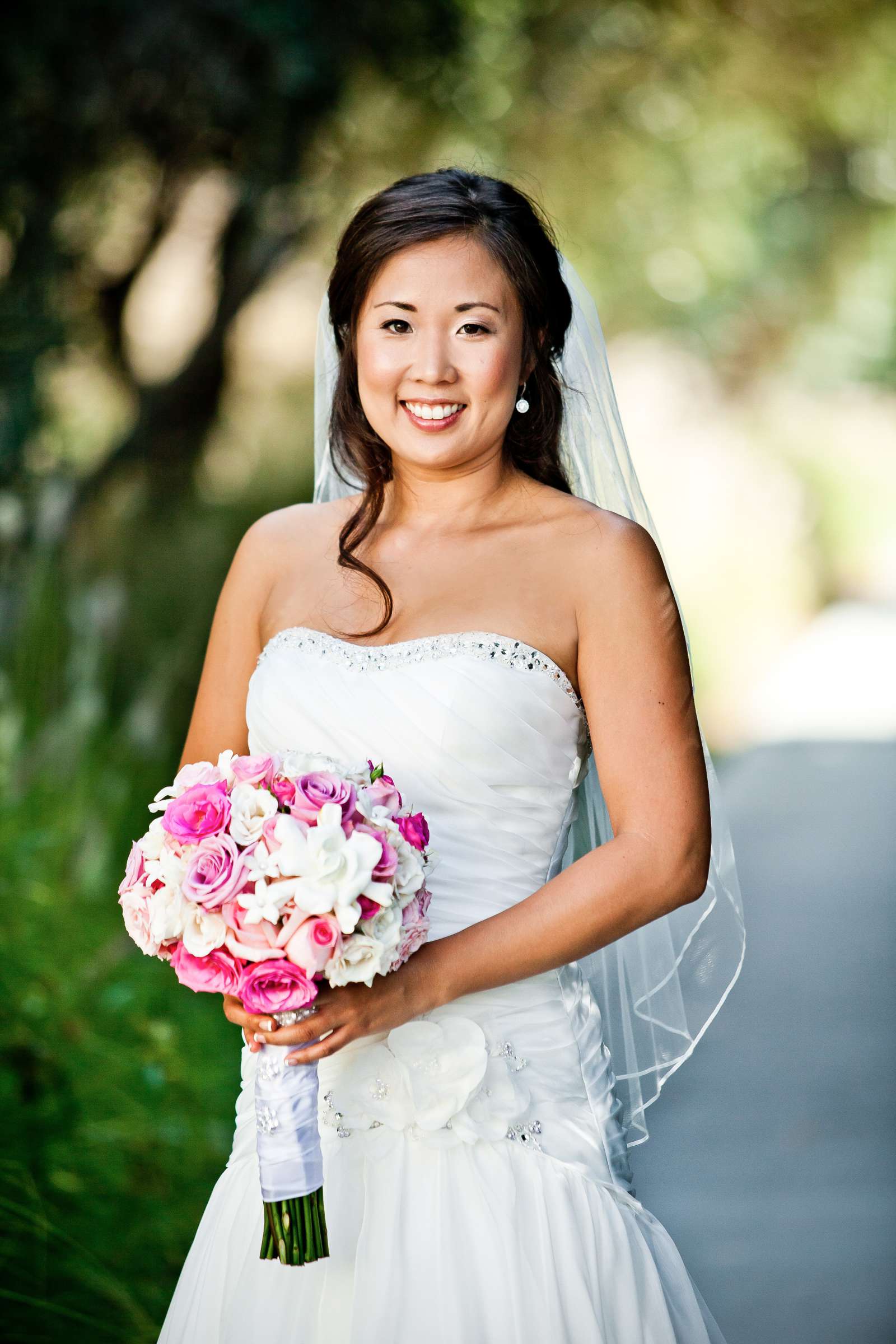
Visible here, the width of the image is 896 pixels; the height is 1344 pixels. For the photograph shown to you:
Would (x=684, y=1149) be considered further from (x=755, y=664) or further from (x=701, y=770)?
(x=755, y=664)

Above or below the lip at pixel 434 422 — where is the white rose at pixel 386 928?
below

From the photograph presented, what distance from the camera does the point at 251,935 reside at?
1940 mm

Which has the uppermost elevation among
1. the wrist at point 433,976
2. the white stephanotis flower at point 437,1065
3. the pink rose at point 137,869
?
the pink rose at point 137,869

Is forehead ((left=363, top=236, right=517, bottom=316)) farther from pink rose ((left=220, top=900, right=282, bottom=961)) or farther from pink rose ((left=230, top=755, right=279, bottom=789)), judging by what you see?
pink rose ((left=220, top=900, right=282, bottom=961))

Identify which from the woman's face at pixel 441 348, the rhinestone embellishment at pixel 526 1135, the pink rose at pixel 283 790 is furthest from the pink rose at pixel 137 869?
the woman's face at pixel 441 348

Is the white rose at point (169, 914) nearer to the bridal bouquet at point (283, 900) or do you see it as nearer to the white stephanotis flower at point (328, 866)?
the bridal bouquet at point (283, 900)

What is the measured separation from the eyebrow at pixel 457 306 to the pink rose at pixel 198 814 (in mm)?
974

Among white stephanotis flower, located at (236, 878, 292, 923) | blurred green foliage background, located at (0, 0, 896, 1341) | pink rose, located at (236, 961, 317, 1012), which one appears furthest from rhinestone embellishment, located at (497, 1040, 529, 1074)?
blurred green foliage background, located at (0, 0, 896, 1341)

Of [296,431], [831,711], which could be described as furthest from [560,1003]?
[831,711]

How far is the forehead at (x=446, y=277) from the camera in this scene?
2.49m

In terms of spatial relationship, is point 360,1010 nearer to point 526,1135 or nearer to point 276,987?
point 276,987

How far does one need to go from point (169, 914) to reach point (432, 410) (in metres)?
1.04

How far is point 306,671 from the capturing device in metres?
→ 2.50

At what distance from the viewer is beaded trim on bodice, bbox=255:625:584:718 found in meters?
2.42
